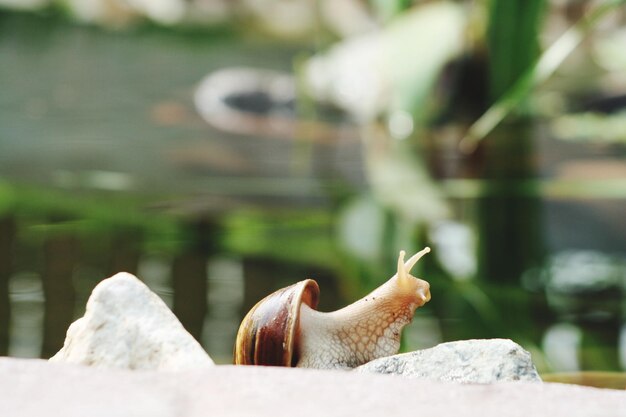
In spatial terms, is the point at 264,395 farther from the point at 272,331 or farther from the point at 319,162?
the point at 319,162

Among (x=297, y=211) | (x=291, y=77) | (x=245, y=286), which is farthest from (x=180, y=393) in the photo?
(x=291, y=77)

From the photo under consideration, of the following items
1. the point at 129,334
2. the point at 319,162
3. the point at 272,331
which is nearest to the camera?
the point at 129,334

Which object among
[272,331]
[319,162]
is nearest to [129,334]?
[272,331]

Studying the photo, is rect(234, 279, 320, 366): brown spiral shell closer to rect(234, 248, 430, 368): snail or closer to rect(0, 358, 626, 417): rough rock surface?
rect(234, 248, 430, 368): snail

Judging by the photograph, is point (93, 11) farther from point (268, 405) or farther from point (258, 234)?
point (268, 405)

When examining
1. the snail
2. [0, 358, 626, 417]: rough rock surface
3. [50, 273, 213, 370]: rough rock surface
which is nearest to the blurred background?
the snail

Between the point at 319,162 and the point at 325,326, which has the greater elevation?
the point at 319,162

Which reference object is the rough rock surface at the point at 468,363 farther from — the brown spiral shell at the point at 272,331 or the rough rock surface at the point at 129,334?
the rough rock surface at the point at 129,334
